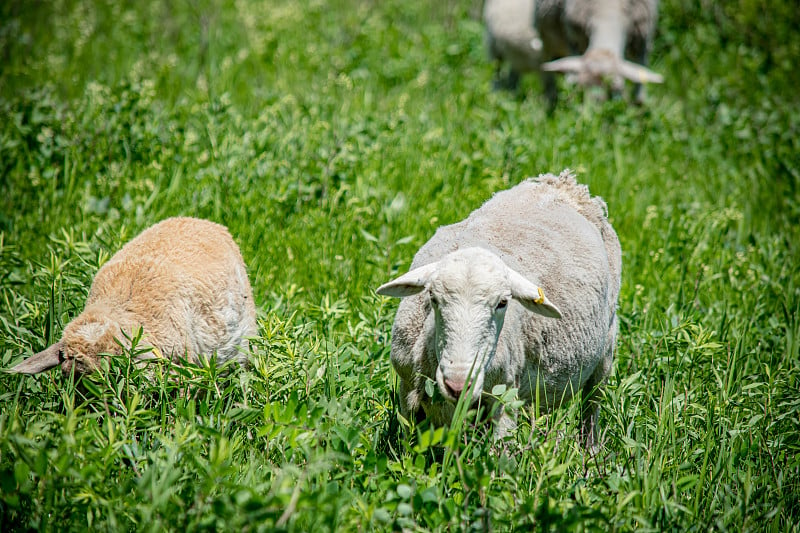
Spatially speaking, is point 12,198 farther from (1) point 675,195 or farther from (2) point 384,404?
(1) point 675,195

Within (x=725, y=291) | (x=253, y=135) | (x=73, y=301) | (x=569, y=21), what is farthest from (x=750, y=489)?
(x=569, y=21)

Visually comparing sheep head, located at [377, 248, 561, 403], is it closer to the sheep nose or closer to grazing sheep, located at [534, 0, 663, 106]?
the sheep nose

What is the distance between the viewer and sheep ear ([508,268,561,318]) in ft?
10.9

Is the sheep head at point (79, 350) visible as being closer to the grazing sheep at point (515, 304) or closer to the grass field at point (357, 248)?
the grass field at point (357, 248)

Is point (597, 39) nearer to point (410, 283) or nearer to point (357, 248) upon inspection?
point (357, 248)

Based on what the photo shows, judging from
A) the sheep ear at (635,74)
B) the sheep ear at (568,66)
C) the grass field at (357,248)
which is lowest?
the grass field at (357,248)

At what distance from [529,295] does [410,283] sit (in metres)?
0.53

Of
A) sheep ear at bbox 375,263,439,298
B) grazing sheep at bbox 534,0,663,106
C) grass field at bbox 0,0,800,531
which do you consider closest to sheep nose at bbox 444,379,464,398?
grass field at bbox 0,0,800,531

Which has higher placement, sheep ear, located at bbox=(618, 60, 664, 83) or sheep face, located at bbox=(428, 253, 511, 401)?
sheep ear, located at bbox=(618, 60, 664, 83)

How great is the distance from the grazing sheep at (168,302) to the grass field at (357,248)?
186 mm

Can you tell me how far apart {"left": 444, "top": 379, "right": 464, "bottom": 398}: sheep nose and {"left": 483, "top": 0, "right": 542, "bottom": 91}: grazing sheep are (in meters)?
7.33

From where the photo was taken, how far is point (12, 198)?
5.50 meters

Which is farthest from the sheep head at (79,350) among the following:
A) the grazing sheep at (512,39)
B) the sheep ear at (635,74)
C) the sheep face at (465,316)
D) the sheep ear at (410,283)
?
the grazing sheep at (512,39)

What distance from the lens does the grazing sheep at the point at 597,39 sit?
307 inches
